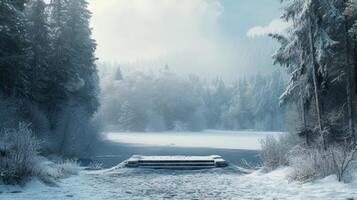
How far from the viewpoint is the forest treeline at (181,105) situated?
105312mm

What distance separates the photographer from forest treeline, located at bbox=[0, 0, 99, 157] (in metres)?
27.4

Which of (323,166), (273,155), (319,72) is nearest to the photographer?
(323,166)

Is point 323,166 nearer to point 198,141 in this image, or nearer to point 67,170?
point 67,170

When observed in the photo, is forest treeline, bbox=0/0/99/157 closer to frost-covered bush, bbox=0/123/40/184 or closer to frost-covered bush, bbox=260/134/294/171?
frost-covered bush, bbox=0/123/40/184

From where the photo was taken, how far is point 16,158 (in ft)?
42.4

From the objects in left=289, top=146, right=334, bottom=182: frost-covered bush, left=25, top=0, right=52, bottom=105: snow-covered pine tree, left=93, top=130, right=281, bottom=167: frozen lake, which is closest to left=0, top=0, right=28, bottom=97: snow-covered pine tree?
left=25, top=0, right=52, bottom=105: snow-covered pine tree

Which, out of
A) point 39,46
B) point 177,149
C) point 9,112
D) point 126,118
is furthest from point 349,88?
point 126,118

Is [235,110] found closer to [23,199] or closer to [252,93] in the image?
[252,93]

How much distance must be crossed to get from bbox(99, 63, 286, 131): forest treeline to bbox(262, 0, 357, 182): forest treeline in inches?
3047

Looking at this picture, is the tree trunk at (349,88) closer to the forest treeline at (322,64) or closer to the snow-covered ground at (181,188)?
the forest treeline at (322,64)

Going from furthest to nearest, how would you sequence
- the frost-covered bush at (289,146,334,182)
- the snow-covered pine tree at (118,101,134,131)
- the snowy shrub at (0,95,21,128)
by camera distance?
the snow-covered pine tree at (118,101,134,131) < the snowy shrub at (0,95,21,128) < the frost-covered bush at (289,146,334,182)

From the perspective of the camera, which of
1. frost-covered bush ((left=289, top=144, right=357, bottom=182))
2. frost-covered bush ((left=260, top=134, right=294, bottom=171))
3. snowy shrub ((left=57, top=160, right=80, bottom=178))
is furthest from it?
frost-covered bush ((left=260, top=134, right=294, bottom=171))

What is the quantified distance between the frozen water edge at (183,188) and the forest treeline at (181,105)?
82.0 meters

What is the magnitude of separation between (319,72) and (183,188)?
471 inches
